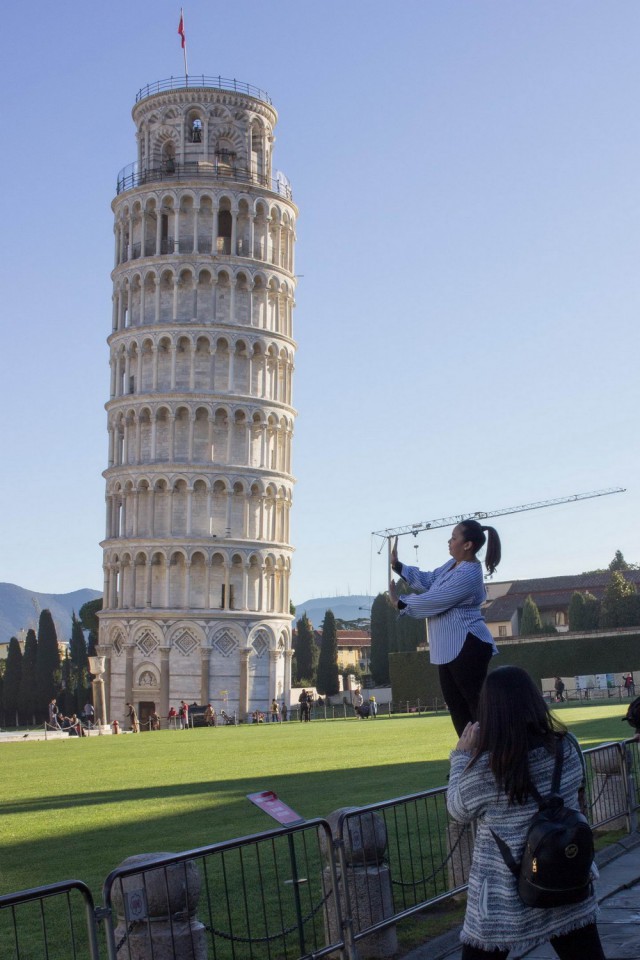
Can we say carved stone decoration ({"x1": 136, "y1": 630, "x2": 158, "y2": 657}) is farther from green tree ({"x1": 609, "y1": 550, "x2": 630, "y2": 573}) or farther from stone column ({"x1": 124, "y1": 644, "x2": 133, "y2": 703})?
green tree ({"x1": 609, "y1": 550, "x2": 630, "y2": 573})

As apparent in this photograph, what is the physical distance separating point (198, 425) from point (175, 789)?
58.4 metres

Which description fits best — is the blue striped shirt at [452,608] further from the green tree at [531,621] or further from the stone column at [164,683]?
the green tree at [531,621]

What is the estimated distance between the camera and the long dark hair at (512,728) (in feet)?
16.8

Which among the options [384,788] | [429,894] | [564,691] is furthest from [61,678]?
[429,894]

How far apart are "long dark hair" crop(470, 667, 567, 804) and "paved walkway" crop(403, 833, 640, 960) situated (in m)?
2.61

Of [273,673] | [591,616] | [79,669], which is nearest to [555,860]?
[273,673]

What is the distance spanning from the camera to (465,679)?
26.2 feet

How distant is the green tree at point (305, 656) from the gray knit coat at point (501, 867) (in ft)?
342

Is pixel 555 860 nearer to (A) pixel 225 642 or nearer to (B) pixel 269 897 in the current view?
(B) pixel 269 897

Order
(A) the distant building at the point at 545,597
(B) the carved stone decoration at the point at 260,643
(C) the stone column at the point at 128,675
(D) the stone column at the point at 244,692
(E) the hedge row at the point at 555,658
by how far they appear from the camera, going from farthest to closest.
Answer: (A) the distant building at the point at 545,597 → (B) the carved stone decoration at the point at 260,643 → (D) the stone column at the point at 244,692 → (C) the stone column at the point at 128,675 → (E) the hedge row at the point at 555,658

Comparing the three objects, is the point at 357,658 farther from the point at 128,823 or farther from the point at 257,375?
the point at 128,823

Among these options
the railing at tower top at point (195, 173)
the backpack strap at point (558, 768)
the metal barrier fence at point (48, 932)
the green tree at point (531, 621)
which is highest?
the railing at tower top at point (195, 173)

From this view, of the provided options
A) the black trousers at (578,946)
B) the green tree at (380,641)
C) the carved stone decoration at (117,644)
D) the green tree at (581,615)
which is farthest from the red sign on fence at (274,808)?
the green tree at (380,641)

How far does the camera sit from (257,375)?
7956 cm
